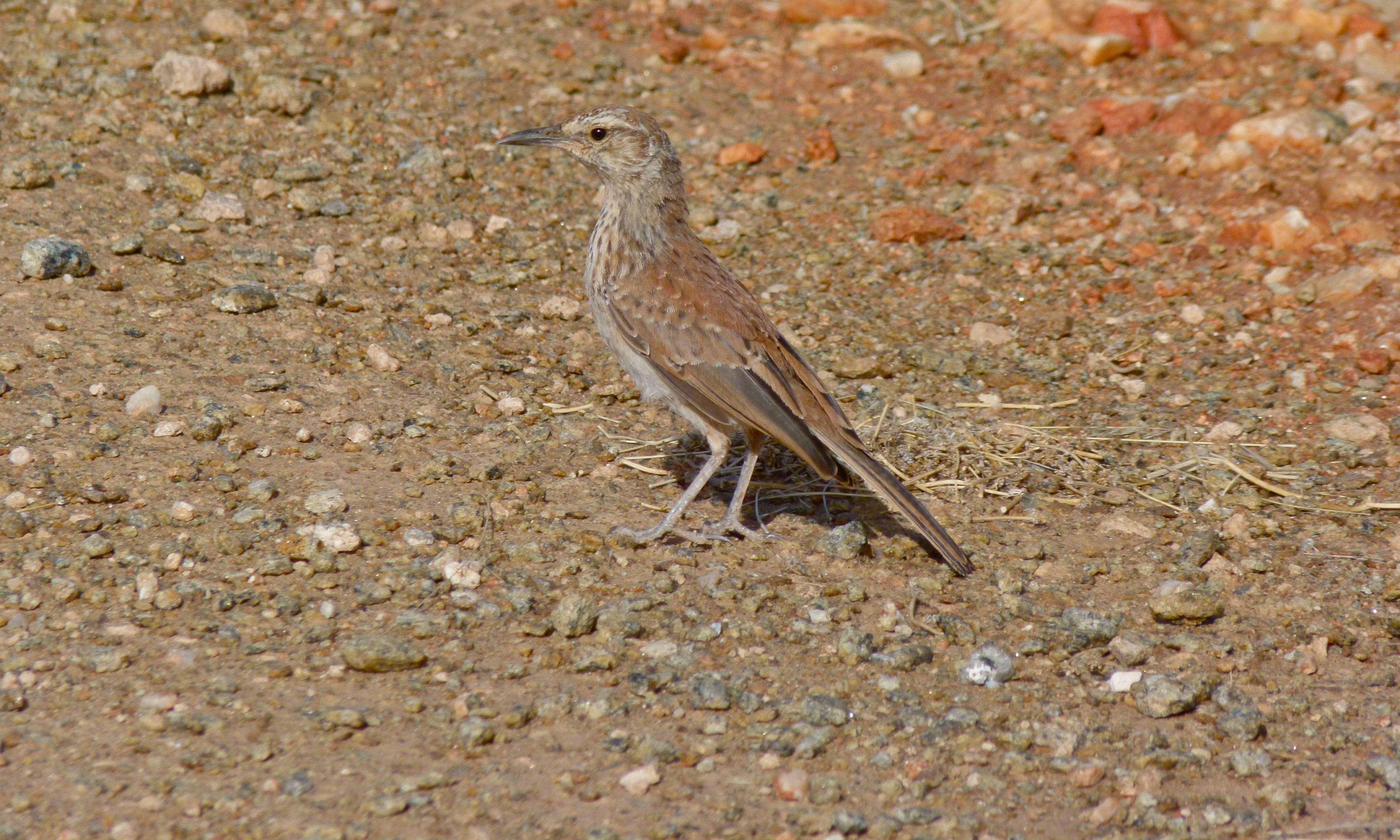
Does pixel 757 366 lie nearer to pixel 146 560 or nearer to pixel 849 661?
pixel 849 661

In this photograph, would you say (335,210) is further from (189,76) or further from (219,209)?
(189,76)

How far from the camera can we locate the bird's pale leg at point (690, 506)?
225 inches

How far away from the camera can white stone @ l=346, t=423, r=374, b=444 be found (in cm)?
609

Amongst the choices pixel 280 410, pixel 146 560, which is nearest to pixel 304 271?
pixel 280 410

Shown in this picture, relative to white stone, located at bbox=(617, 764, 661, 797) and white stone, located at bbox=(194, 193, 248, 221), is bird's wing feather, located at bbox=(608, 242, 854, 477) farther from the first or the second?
white stone, located at bbox=(194, 193, 248, 221)

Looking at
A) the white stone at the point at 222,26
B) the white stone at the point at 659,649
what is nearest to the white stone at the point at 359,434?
the white stone at the point at 659,649

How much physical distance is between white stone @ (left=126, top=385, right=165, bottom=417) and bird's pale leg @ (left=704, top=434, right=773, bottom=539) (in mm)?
2667

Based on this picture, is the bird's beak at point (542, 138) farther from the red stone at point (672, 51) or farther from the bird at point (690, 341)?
the red stone at point (672, 51)

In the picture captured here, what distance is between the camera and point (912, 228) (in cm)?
831

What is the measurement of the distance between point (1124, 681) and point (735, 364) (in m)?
2.19

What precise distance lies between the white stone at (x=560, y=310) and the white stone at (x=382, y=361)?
1045mm

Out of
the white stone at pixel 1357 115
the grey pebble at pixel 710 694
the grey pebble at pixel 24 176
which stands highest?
the grey pebble at pixel 24 176

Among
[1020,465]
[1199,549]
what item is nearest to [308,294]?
[1020,465]

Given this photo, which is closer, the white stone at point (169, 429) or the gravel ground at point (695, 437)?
the gravel ground at point (695, 437)
